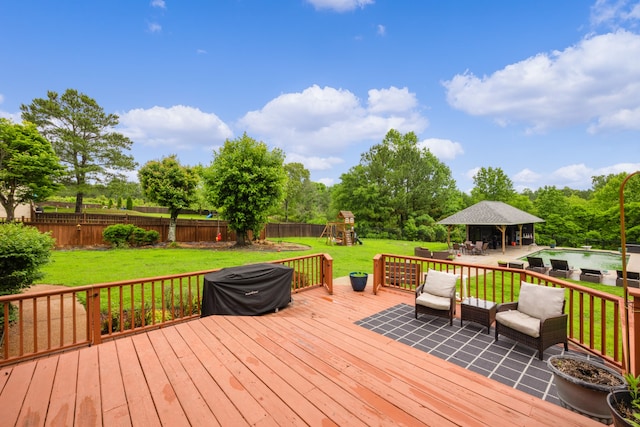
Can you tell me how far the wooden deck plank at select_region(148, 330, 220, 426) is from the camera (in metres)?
1.84

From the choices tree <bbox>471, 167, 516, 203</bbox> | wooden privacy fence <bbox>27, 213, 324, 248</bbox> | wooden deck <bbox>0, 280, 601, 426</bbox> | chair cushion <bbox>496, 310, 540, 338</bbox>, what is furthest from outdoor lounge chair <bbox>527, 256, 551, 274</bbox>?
tree <bbox>471, 167, 516, 203</bbox>

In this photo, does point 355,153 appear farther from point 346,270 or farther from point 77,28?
point 77,28

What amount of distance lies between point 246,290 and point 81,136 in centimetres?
2520

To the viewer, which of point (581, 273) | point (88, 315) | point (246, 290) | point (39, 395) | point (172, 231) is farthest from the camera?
point (172, 231)

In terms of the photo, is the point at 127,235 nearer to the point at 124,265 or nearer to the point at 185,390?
the point at 124,265

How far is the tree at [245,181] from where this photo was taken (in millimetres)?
14420

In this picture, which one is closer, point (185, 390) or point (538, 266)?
point (185, 390)

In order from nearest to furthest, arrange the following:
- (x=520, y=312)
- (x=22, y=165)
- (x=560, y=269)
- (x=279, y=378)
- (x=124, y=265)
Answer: (x=279, y=378), (x=520, y=312), (x=124, y=265), (x=560, y=269), (x=22, y=165)

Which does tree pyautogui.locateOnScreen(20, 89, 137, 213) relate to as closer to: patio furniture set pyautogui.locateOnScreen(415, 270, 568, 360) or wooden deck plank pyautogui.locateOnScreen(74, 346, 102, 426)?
wooden deck plank pyautogui.locateOnScreen(74, 346, 102, 426)

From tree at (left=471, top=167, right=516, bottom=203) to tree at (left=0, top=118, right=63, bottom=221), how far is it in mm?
40304

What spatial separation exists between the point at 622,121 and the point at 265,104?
21382 millimetres

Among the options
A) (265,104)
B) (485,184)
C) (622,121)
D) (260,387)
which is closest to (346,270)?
(260,387)

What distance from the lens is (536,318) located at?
3.58 metres

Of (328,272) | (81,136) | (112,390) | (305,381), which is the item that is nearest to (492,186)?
(328,272)
